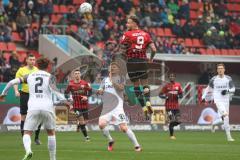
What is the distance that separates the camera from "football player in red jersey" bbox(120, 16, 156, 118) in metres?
20.5

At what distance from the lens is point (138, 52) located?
20.7 meters

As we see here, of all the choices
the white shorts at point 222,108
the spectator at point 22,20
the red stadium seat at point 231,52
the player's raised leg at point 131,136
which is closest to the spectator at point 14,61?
the spectator at point 22,20

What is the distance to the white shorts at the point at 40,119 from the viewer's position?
1659cm

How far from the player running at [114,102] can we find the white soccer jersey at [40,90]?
407 cm

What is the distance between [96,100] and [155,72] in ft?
25.6

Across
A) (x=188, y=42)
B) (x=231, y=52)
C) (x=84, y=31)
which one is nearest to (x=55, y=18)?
(x=84, y=31)

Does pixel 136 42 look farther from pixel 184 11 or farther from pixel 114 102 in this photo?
pixel 184 11

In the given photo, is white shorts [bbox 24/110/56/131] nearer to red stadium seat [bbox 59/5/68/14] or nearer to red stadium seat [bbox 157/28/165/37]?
red stadium seat [bbox 59/5/68/14]

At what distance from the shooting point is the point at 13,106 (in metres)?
32.0

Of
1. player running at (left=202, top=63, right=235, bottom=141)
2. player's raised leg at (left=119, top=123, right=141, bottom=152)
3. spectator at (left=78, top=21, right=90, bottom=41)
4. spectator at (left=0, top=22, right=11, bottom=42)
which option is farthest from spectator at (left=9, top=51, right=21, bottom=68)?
player's raised leg at (left=119, top=123, right=141, bottom=152)

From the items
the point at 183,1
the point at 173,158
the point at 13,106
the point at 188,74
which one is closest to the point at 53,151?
the point at 173,158

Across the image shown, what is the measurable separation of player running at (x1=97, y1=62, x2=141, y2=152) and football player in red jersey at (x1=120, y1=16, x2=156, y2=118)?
1.46 feet

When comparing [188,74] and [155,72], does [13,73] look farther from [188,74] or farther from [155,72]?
[188,74]

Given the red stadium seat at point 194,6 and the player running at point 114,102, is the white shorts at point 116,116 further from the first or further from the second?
the red stadium seat at point 194,6
